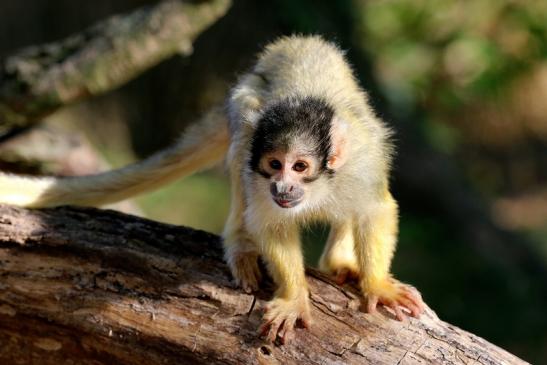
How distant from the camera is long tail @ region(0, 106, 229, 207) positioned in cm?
533

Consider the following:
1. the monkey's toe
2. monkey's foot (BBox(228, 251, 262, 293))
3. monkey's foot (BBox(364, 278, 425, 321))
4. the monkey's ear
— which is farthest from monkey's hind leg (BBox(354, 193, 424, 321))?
monkey's foot (BBox(228, 251, 262, 293))

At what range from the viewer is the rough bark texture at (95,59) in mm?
6574

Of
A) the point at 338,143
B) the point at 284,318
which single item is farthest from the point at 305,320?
the point at 338,143

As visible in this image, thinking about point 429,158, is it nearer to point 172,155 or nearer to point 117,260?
point 172,155

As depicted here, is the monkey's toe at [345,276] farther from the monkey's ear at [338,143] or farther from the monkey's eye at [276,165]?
the monkey's eye at [276,165]

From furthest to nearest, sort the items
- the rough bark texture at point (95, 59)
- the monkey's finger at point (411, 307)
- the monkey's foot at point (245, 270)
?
the rough bark texture at point (95, 59), the monkey's foot at point (245, 270), the monkey's finger at point (411, 307)

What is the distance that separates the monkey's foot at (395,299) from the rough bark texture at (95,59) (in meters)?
3.14

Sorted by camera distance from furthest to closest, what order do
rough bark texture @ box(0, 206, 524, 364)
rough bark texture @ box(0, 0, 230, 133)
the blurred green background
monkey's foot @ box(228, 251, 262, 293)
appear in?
the blurred green background, rough bark texture @ box(0, 0, 230, 133), monkey's foot @ box(228, 251, 262, 293), rough bark texture @ box(0, 206, 524, 364)

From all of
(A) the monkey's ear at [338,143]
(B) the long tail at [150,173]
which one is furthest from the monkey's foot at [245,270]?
(B) the long tail at [150,173]

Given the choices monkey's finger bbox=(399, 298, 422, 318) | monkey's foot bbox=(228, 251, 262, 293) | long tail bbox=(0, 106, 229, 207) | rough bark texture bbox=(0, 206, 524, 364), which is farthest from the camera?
long tail bbox=(0, 106, 229, 207)

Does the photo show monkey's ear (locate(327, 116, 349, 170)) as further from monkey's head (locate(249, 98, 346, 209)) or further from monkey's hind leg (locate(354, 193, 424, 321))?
monkey's hind leg (locate(354, 193, 424, 321))

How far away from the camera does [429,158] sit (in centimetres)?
1060

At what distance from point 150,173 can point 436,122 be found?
30.0 feet

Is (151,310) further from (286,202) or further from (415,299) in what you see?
(415,299)
